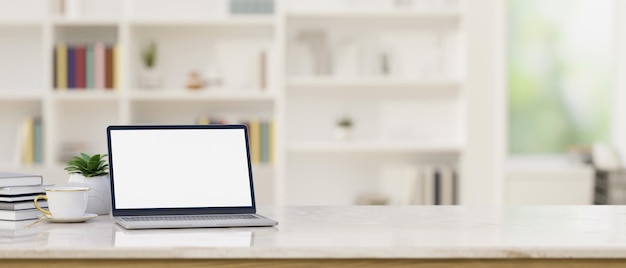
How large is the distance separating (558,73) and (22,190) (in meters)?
4.71

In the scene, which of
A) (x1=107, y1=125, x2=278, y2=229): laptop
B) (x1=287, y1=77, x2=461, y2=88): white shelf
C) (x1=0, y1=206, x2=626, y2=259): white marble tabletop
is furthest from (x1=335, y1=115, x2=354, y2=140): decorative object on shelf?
(x1=107, y1=125, x2=278, y2=229): laptop

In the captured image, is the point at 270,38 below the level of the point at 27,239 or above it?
above

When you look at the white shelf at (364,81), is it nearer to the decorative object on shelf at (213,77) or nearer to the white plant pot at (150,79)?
the decorative object on shelf at (213,77)

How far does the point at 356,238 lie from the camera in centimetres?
182

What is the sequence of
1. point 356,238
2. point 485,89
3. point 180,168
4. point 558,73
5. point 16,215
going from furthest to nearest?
1. point 558,73
2. point 485,89
3. point 180,168
4. point 16,215
5. point 356,238

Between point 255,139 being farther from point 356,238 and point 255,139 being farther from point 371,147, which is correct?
point 356,238

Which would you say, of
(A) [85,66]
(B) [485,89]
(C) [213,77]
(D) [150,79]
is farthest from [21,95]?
(B) [485,89]

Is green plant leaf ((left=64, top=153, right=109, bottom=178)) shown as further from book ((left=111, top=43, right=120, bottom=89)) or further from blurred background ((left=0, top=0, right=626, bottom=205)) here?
book ((left=111, top=43, right=120, bottom=89))

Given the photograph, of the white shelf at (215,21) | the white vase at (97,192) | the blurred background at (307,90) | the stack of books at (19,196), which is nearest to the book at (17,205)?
the stack of books at (19,196)

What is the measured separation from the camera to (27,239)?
71.2 inches

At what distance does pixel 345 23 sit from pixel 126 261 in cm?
388

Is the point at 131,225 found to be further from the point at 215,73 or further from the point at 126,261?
Result: the point at 215,73

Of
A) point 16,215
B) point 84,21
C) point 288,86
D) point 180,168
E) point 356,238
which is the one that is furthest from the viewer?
point 288,86

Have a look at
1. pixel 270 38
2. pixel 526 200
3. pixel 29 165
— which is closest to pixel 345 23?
pixel 270 38
